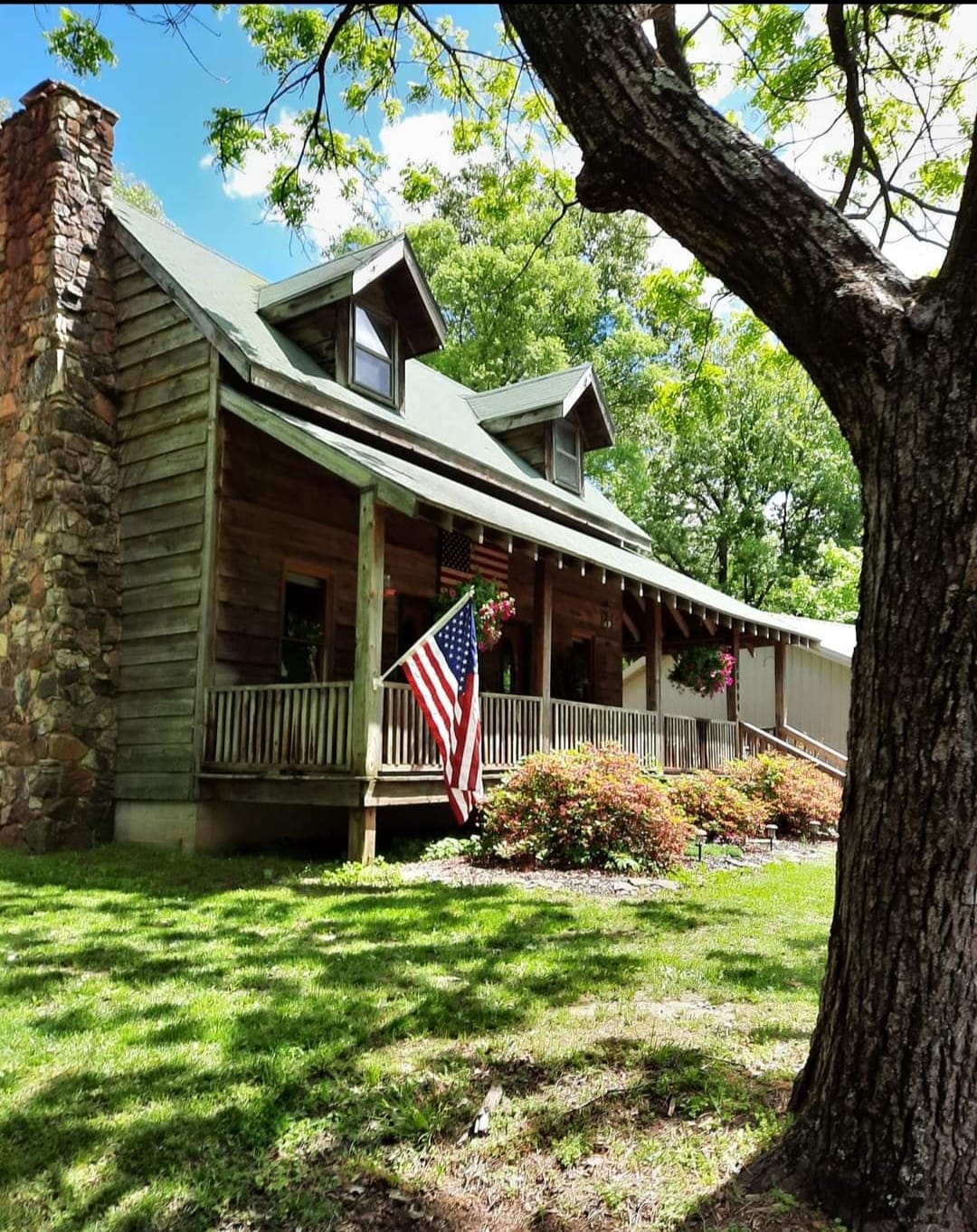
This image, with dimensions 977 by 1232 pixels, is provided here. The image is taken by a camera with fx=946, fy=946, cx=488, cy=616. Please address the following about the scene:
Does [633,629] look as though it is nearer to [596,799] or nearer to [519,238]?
[596,799]

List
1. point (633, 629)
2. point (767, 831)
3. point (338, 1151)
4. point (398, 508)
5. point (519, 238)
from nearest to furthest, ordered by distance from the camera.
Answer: point (338, 1151) < point (398, 508) < point (767, 831) < point (633, 629) < point (519, 238)

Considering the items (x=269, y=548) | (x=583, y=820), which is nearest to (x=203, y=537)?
(x=269, y=548)

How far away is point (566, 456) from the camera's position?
18.7 meters

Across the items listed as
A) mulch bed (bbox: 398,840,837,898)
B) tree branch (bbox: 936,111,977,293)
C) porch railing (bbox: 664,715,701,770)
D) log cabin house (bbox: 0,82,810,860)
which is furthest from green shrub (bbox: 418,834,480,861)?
tree branch (bbox: 936,111,977,293)

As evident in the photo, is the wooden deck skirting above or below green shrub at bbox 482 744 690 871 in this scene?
above

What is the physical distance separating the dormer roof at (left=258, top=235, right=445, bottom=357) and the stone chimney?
7.60 feet

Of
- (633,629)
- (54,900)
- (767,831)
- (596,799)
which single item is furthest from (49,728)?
(633,629)

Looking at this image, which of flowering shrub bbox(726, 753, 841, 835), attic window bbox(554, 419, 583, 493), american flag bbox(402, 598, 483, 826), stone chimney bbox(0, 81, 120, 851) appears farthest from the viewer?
attic window bbox(554, 419, 583, 493)

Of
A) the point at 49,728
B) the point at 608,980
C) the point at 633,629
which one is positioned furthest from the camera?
the point at 633,629

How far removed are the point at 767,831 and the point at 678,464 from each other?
2611 cm

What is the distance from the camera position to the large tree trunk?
2705 millimetres

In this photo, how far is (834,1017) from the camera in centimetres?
292

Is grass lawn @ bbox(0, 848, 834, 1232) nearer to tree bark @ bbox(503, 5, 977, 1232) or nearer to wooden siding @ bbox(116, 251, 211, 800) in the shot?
tree bark @ bbox(503, 5, 977, 1232)

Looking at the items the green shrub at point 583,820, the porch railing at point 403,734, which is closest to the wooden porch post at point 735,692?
the green shrub at point 583,820
